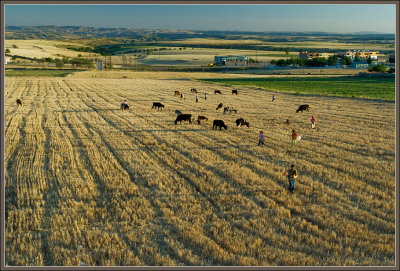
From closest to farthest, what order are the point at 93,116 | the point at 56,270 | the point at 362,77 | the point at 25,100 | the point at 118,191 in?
the point at 56,270 → the point at 118,191 → the point at 93,116 → the point at 25,100 → the point at 362,77

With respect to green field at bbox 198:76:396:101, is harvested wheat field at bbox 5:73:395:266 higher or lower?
lower

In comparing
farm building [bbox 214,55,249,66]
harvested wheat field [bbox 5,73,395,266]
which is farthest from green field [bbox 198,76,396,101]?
farm building [bbox 214,55,249,66]

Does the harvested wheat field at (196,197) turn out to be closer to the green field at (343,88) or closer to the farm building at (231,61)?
the green field at (343,88)

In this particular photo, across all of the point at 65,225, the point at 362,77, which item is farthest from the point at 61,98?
the point at 362,77

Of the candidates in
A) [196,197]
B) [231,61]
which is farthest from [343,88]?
[231,61]

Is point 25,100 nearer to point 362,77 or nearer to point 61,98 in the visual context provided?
point 61,98

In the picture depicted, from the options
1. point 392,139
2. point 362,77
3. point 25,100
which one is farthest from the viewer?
point 362,77

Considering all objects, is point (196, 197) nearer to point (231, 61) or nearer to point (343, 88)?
point (343, 88)

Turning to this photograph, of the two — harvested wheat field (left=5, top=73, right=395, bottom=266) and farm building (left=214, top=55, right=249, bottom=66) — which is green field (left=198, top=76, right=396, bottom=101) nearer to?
harvested wheat field (left=5, top=73, right=395, bottom=266)
